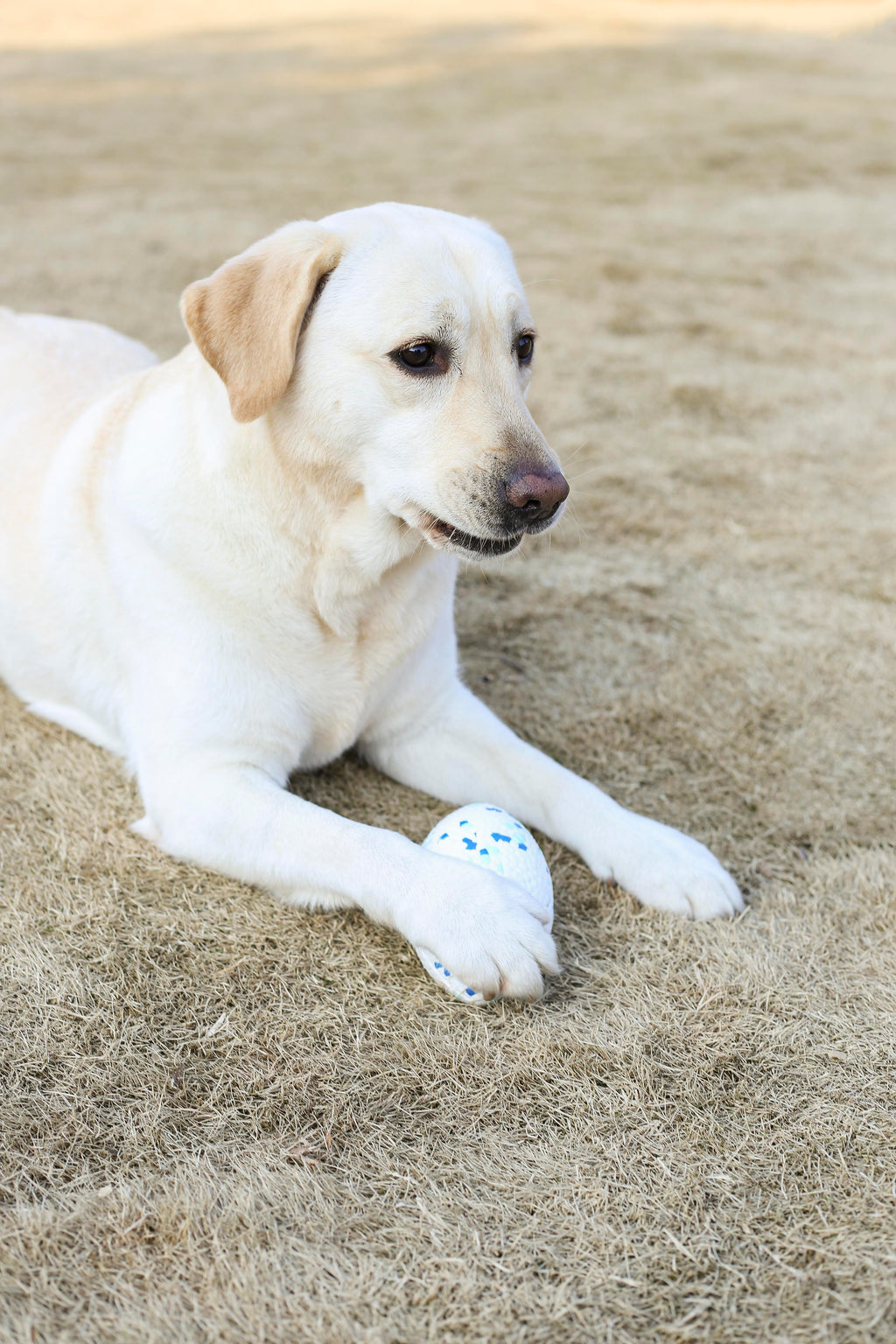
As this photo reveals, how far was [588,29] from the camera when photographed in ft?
59.3

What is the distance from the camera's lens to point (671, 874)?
2314 millimetres

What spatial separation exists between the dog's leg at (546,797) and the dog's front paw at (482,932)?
39cm

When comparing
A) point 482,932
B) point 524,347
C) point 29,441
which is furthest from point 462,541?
point 29,441

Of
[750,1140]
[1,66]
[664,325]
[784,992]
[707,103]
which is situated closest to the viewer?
[750,1140]

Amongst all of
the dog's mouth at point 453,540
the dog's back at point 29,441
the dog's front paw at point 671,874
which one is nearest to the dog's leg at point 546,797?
the dog's front paw at point 671,874

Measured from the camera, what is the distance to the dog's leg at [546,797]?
7.58ft

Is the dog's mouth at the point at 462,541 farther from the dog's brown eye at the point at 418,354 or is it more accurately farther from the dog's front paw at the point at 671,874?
the dog's front paw at the point at 671,874

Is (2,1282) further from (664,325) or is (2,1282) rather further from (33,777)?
(664,325)

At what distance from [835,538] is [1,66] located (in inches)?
566

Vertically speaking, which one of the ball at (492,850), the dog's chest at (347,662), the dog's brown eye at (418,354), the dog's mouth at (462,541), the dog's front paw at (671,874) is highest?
the dog's brown eye at (418,354)

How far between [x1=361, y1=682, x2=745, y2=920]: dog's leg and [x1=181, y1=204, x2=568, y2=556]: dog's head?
0.57 m

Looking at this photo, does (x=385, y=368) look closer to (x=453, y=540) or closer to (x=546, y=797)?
(x=453, y=540)

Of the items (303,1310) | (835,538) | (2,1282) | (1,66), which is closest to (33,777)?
(2,1282)

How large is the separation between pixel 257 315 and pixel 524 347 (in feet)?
1.96
